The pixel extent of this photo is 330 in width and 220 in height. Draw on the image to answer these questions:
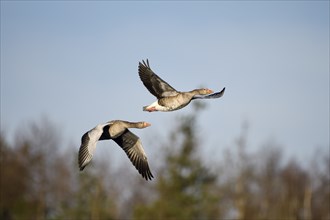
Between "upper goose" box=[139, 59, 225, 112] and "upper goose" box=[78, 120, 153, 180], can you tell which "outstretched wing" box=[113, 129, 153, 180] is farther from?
"upper goose" box=[139, 59, 225, 112]

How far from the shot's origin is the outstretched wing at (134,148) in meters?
18.8

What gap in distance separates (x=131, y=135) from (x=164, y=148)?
76.6ft

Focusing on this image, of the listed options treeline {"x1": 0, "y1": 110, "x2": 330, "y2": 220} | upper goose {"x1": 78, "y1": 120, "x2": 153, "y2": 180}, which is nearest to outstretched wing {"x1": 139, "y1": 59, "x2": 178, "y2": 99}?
upper goose {"x1": 78, "y1": 120, "x2": 153, "y2": 180}

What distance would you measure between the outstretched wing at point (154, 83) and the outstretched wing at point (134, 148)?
1131mm

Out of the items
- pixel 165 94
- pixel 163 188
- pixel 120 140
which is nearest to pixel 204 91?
pixel 165 94

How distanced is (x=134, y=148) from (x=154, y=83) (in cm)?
159

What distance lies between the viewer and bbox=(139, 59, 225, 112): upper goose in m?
18.1

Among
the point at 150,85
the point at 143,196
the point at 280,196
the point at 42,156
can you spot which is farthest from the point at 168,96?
the point at 280,196

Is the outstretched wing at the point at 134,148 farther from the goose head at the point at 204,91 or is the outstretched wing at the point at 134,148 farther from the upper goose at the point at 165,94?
the goose head at the point at 204,91

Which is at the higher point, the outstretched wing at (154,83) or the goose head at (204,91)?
the outstretched wing at (154,83)

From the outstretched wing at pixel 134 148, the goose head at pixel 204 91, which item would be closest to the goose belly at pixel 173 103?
the goose head at pixel 204 91

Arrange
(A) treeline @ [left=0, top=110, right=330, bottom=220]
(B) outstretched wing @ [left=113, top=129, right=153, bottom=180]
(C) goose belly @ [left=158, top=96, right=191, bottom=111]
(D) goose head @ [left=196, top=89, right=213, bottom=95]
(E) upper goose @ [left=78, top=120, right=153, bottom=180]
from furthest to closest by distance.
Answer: (A) treeline @ [left=0, top=110, right=330, bottom=220]
(B) outstretched wing @ [left=113, top=129, right=153, bottom=180]
(D) goose head @ [left=196, top=89, right=213, bottom=95]
(C) goose belly @ [left=158, top=96, right=191, bottom=111]
(E) upper goose @ [left=78, top=120, right=153, bottom=180]

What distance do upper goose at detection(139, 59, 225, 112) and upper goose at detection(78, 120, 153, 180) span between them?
0.66m

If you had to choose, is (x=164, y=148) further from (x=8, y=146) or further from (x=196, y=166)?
(x=8, y=146)
